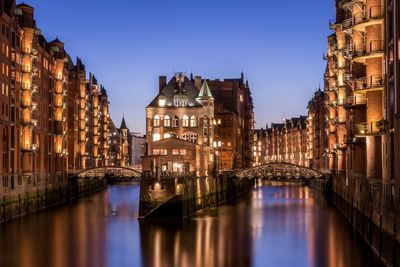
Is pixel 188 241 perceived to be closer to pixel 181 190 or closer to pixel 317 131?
pixel 181 190

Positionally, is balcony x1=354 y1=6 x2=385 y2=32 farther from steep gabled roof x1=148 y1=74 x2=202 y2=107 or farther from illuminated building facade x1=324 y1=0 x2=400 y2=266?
steep gabled roof x1=148 y1=74 x2=202 y2=107

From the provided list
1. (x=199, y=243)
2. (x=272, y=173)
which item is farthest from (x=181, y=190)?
(x=272, y=173)

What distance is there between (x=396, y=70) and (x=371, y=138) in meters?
11.7

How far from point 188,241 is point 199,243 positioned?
1.06 m

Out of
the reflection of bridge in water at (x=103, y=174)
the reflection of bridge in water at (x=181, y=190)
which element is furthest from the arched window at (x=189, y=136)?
the reflection of bridge in water at (x=103, y=174)

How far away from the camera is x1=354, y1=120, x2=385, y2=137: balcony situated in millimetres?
43453

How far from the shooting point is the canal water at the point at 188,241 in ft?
145

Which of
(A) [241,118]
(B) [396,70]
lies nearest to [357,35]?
(B) [396,70]

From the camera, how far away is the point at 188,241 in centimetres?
5191

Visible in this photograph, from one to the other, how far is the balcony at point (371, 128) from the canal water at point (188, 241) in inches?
289

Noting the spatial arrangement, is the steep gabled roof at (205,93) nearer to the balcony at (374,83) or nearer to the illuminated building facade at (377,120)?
the illuminated building facade at (377,120)

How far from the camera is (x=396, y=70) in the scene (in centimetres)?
3731

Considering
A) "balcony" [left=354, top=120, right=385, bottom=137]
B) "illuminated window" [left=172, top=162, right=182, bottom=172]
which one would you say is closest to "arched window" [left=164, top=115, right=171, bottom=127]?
"illuminated window" [left=172, top=162, right=182, bottom=172]

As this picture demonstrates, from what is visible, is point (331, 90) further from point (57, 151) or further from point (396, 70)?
point (396, 70)
